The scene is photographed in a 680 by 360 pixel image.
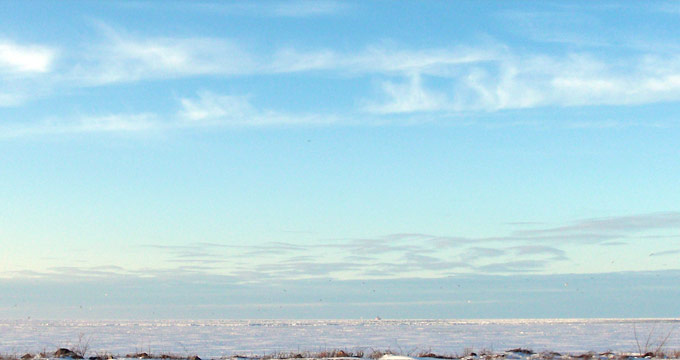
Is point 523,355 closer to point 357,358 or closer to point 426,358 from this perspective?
point 426,358

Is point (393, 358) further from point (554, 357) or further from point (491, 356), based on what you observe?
point (554, 357)

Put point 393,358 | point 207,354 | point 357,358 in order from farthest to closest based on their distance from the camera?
point 207,354
point 357,358
point 393,358

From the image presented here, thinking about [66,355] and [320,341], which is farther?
[320,341]

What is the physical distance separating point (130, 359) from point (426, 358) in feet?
29.8

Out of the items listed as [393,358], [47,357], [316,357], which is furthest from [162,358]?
[393,358]

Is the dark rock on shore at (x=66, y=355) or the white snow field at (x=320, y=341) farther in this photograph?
the white snow field at (x=320, y=341)

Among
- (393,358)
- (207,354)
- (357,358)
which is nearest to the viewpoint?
(393,358)

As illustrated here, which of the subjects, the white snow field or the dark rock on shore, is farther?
the white snow field

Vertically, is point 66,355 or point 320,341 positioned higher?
point 320,341

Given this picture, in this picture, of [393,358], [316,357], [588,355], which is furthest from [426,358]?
[588,355]

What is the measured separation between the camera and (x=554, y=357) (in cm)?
2233

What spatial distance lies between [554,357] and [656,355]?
135 inches

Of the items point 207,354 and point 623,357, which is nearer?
point 623,357

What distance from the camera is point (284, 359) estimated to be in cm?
2255
